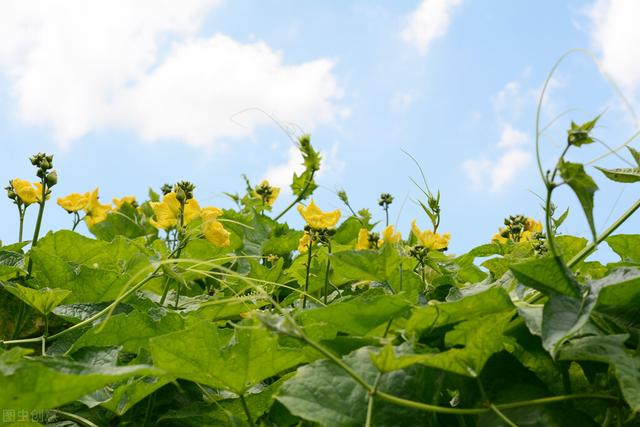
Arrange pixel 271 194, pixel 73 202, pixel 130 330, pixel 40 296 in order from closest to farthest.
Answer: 1. pixel 130 330
2. pixel 40 296
3. pixel 73 202
4. pixel 271 194

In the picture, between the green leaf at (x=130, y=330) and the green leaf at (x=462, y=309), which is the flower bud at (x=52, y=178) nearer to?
the green leaf at (x=130, y=330)

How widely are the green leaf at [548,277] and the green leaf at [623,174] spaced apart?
0.22 metres

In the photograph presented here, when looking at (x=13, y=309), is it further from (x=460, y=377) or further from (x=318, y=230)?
(x=460, y=377)

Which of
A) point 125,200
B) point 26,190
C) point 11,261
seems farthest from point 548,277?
point 125,200

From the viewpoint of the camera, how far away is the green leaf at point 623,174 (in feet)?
4.23

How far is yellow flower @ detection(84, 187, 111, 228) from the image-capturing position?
3.29m

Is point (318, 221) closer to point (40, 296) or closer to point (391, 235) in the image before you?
point (391, 235)

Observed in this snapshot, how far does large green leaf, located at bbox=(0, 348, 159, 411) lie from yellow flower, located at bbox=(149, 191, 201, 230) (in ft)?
3.68

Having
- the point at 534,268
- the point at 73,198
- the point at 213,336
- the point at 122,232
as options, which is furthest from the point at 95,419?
the point at 122,232

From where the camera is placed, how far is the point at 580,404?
139cm

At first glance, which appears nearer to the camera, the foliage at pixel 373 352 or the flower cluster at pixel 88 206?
the foliage at pixel 373 352

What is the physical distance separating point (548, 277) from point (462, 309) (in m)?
0.16

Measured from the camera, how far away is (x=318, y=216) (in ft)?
6.88

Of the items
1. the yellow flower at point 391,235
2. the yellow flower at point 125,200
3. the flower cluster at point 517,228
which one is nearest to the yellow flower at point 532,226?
the flower cluster at point 517,228
